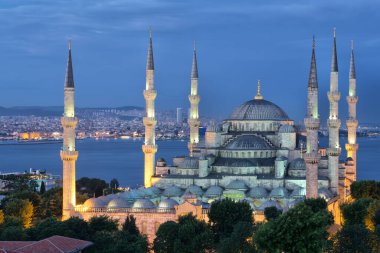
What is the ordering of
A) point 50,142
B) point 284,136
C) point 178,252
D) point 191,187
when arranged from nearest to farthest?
point 178,252 → point 191,187 → point 284,136 → point 50,142

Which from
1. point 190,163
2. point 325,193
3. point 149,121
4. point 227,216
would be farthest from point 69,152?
point 325,193

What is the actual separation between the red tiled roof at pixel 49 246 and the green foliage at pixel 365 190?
1486 cm

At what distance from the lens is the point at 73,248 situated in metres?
20.0

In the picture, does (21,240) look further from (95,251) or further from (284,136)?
(284,136)

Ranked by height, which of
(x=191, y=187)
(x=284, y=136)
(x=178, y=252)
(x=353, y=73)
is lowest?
(x=178, y=252)

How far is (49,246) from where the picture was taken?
1947cm

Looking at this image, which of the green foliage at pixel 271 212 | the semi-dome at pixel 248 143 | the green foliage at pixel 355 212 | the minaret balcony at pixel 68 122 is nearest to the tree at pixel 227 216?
the green foliage at pixel 271 212

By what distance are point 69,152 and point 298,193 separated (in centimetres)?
850

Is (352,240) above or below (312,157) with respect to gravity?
below

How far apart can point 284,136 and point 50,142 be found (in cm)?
13781

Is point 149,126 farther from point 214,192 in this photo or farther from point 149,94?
point 214,192

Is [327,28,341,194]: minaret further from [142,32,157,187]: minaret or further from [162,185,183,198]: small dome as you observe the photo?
[142,32,157,187]: minaret

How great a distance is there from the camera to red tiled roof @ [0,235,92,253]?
62.7 feet


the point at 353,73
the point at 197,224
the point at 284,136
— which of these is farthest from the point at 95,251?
the point at 353,73
